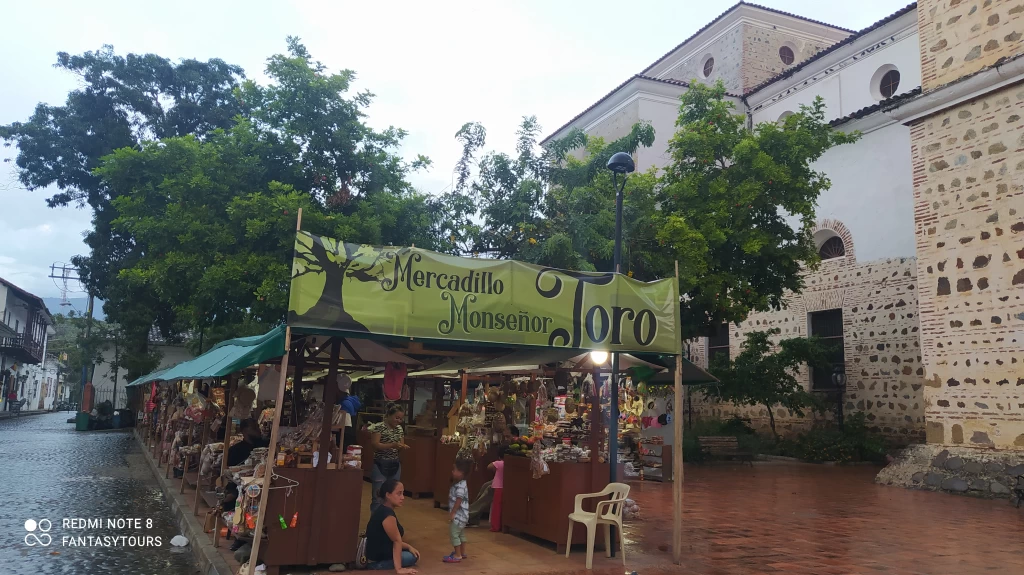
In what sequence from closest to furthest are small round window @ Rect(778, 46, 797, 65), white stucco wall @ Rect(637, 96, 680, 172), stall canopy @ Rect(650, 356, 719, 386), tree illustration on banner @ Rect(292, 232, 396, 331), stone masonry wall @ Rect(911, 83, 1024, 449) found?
tree illustration on banner @ Rect(292, 232, 396, 331) < stall canopy @ Rect(650, 356, 719, 386) < stone masonry wall @ Rect(911, 83, 1024, 449) < white stucco wall @ Rect(637, 96, 680, 172) < small round window @ Rect(778, 46, 797, 65)

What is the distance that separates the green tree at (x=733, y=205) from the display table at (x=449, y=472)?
6.50 meters

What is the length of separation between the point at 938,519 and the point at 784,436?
11.7 m

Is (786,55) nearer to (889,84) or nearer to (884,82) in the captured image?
(884,82)

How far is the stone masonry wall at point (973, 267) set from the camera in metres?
13.0

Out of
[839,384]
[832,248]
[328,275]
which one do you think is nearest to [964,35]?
[832,248]

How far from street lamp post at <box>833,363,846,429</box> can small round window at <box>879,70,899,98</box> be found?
8.63m

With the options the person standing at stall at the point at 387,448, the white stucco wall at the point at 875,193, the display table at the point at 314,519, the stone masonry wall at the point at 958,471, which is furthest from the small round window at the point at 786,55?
the display table at the point at 314,519

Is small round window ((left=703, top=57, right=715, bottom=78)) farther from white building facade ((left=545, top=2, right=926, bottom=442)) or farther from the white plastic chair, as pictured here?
the white plastic chair

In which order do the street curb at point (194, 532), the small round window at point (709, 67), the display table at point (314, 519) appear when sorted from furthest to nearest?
1. the small round window at point (709, 67)
2. the street curb at point (194, 532)
3. the display table at point (314, 519)

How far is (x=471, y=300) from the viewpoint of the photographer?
23.2 feet

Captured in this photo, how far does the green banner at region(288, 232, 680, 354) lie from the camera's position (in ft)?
21.0

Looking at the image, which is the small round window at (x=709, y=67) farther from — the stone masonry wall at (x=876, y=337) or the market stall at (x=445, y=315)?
the market stall at (x=445, y=315)

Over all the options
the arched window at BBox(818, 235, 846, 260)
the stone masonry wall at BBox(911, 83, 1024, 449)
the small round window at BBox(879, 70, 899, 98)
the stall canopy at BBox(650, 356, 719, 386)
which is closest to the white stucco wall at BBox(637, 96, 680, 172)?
the arched window at BBox(818, 235, 846, 260)

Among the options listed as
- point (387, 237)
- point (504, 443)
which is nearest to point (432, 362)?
point (504, 443)
